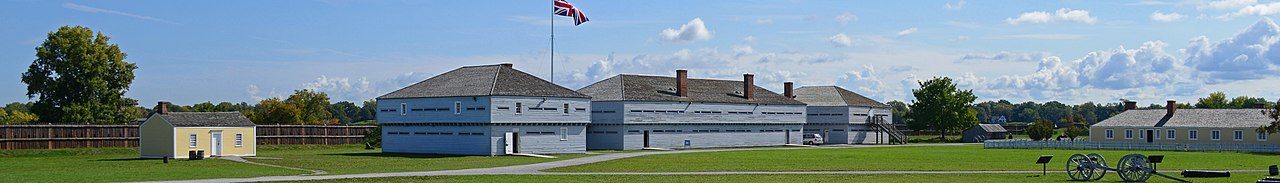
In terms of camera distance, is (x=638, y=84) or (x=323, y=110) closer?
(x=638, y=84)

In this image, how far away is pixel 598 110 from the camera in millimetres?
75188

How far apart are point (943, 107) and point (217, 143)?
56108mm

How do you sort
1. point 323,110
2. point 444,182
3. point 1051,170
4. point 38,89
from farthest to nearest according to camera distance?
point 323,110
point 38,89
point 1051,170
point 444,182

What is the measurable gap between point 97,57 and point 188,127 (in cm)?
2000

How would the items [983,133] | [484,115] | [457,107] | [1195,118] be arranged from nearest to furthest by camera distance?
[484,115] < [457,107] < [1195,118] < [983,133]

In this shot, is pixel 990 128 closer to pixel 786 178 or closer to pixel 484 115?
pixel 484 115

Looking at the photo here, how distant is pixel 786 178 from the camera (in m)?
36.5

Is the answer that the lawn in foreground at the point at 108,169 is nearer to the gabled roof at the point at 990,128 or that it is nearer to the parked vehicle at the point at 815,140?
the parked vehicle at the point at 815,140

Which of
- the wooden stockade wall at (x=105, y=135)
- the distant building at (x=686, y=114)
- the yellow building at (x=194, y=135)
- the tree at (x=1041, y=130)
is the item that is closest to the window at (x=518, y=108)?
the yellow building at (x=194, y=135)

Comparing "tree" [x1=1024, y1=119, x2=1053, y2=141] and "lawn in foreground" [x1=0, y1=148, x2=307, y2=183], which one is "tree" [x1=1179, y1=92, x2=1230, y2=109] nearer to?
"tree" [x1=1024, y1=119, x2=1053, y2=141]

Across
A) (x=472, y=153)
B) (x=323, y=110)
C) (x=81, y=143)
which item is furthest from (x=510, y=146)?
(x=323, y=110)

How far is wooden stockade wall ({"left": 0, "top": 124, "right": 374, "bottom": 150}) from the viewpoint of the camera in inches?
2329

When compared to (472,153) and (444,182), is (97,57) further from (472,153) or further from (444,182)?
(444,182)

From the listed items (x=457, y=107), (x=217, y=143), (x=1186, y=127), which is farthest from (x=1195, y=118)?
(x=217, y=143)
